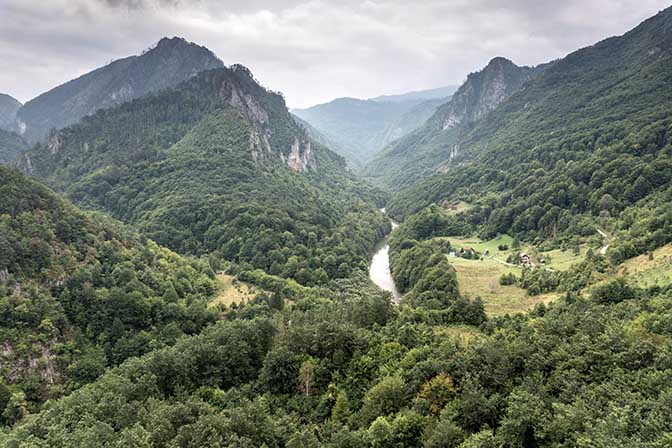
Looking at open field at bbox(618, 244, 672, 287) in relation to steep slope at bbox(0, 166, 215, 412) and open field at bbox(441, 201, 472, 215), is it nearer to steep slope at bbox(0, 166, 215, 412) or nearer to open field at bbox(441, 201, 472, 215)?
steep slope at bbox(0, 166, 215, 412)

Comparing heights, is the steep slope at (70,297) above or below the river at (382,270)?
above

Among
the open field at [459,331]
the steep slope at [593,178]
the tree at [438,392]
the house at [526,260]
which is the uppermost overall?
the steep slope at [593,178]

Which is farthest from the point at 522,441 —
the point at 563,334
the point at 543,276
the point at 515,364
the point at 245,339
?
the point at 543,276

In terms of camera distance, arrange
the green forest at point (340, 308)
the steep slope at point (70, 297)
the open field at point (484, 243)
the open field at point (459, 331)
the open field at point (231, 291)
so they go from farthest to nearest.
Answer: the open field at point (484, 243) → the open field at point (231, 291) → the steep slope at point (70, 297) → the open field at point (459, 331) → the green forest at point (340, 308)

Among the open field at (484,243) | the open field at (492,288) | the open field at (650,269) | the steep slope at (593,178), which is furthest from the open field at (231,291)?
the steep slope at (593,178)

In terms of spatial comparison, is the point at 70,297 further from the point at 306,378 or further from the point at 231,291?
the point at 306,378

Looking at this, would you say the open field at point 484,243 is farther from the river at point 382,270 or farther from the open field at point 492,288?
the river at point 382,270
